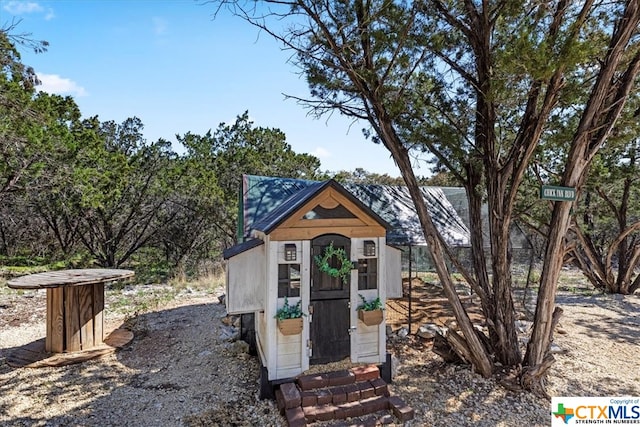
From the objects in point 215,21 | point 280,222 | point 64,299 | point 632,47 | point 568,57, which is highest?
point 215,21

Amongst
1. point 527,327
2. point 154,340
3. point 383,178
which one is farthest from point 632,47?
point 383,178

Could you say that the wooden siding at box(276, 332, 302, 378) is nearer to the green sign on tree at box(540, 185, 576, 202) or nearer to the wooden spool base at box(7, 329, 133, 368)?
the wooden spool base at box(7, 329, 133, 368)

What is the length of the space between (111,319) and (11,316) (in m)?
2.02

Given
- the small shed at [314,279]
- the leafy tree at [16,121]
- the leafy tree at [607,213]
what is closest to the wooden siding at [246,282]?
the small shed at [314,279]

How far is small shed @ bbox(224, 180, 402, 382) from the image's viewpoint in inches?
176

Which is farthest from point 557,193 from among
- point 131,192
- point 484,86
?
point 131,192

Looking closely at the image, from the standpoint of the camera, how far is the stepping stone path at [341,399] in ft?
13.1

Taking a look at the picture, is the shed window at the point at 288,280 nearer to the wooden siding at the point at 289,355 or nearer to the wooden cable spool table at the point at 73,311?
the wooden siding at the point at 289,355

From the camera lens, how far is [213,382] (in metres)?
4.88

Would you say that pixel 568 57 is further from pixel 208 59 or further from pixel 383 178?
pixel 383 178

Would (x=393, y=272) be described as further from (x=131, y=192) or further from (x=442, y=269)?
(x=131, y=192)

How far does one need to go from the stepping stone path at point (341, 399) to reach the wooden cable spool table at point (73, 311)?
3578 millimetres

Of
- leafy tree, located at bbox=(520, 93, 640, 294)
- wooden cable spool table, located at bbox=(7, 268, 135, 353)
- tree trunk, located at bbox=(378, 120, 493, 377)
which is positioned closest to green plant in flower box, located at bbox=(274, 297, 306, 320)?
tree trunk, located at bbox=(378, 120, 493, 377)

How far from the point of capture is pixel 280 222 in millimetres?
4363
